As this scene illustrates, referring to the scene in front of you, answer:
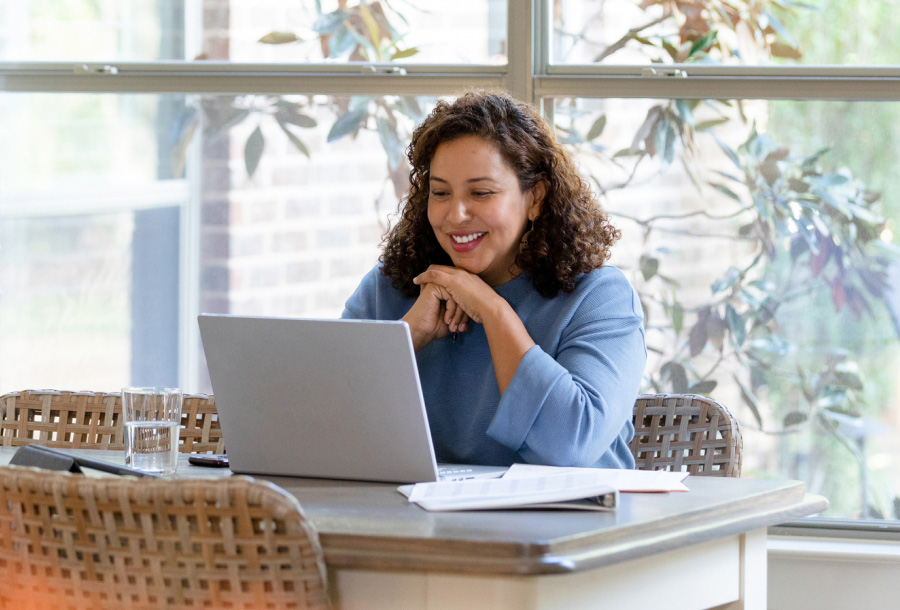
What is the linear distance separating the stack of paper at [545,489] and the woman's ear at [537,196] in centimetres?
74

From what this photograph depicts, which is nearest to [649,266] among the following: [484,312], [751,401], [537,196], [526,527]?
[751,401]

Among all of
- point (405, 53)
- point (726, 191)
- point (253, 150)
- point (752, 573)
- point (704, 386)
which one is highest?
point (405, 53)

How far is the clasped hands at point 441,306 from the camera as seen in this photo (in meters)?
2.00

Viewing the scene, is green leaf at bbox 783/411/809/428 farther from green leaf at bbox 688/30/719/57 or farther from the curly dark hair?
green leaf at bbox 688/30/719/57

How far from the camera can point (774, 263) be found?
8.73 ft

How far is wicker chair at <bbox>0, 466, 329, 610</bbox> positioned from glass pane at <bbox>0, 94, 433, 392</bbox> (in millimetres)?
1808

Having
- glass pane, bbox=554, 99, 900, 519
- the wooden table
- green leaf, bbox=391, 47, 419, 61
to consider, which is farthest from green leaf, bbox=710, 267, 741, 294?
the wooden table

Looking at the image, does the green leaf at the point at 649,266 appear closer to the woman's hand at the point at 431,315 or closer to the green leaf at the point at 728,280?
the green leaf at the point at 728,280

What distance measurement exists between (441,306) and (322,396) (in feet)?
1.90

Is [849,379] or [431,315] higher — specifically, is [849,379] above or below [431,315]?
below

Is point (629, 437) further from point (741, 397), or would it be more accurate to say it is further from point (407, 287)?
point (741, 397)

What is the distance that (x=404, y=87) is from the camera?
281cm

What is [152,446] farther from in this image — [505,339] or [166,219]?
[166,219]

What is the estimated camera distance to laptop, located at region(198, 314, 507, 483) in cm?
146
